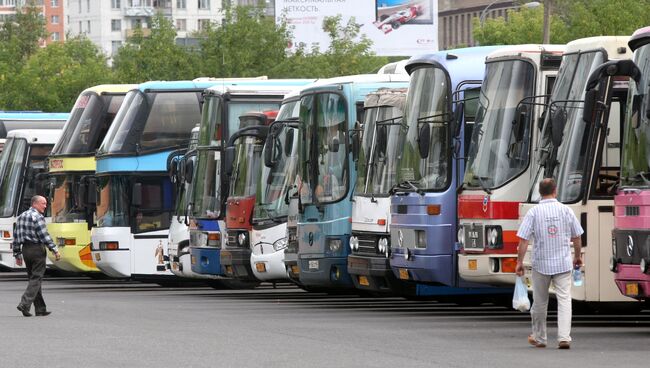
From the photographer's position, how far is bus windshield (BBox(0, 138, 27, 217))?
132ft

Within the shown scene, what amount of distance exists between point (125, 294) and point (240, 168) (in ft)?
15.0

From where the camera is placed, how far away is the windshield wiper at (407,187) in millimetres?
22141

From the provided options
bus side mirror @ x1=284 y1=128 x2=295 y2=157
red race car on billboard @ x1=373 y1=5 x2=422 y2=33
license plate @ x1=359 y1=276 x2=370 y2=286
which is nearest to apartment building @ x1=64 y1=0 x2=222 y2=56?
red race car on billboard @ x1=373 y1=5 x2=422 y2=33

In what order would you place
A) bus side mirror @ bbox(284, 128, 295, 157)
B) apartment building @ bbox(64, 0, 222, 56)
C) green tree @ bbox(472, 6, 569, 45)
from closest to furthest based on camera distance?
bus side mirror @ bbox(284, 128, 295, 157) → green tree @ bbox(472, 6, 569, 45) → apartment building @ bbox(64, 0, 222, 56)

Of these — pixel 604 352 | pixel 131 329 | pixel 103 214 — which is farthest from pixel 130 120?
pixel 604 352

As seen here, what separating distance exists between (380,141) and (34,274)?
15.5 ft

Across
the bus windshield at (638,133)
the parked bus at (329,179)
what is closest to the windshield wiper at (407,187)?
the parked bus at (329,179)

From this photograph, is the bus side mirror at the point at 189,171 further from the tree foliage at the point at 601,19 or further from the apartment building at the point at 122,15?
the apartment building at the point at 122,15

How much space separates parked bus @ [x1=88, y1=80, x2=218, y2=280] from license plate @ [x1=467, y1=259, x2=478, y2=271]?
1300cm

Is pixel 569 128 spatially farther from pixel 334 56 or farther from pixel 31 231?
pixel 334 56

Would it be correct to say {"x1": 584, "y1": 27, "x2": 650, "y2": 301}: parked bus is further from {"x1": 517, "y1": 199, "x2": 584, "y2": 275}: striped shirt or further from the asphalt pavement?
{"x1": 517, "y1": 199, "x2": 584, "y2": 275}: striped shirt

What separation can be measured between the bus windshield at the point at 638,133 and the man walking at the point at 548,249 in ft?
3.50

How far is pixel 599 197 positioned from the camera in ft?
62.7

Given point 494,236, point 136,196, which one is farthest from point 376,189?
point 136,196
